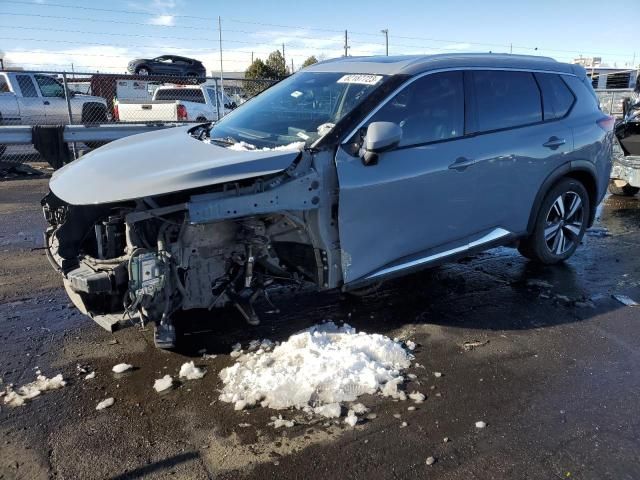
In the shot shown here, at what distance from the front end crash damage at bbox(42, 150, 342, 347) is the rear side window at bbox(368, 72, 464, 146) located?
732mm

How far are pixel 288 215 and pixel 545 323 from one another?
2.30 meters

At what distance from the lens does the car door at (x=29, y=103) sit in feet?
46.2

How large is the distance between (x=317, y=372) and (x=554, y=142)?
3204mm

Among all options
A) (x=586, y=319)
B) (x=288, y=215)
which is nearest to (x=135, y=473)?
(x=288, y=215)

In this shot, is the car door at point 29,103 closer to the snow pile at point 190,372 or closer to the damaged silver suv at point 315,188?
the damaged silver suv at point 315,188

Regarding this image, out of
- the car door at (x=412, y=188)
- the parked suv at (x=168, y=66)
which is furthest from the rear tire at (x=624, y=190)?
the parked suv at (x=168, y=66)

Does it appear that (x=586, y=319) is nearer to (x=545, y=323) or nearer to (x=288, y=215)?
(x=545, y=323)

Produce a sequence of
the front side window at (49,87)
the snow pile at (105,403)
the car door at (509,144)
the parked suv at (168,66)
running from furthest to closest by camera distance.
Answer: the parked suv at (168,66)
the front side window at (49,87)
the car door at (509,144)
the snow pile at (105,403)

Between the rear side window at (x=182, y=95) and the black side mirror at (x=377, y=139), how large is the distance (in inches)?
600

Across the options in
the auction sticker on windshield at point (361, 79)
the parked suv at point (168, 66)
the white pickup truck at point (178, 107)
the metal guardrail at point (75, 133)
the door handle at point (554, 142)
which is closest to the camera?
the auction sticker on windshield at point (361, 79)

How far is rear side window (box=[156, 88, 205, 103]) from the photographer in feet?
58.7

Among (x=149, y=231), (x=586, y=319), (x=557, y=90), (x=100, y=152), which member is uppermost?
(x=557, y=90)

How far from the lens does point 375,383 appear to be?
3238 mm

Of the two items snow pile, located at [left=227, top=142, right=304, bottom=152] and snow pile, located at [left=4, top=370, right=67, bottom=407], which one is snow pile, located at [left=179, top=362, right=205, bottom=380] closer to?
snow pile, located at [left=4, top=370, right=67, bottom=407]
